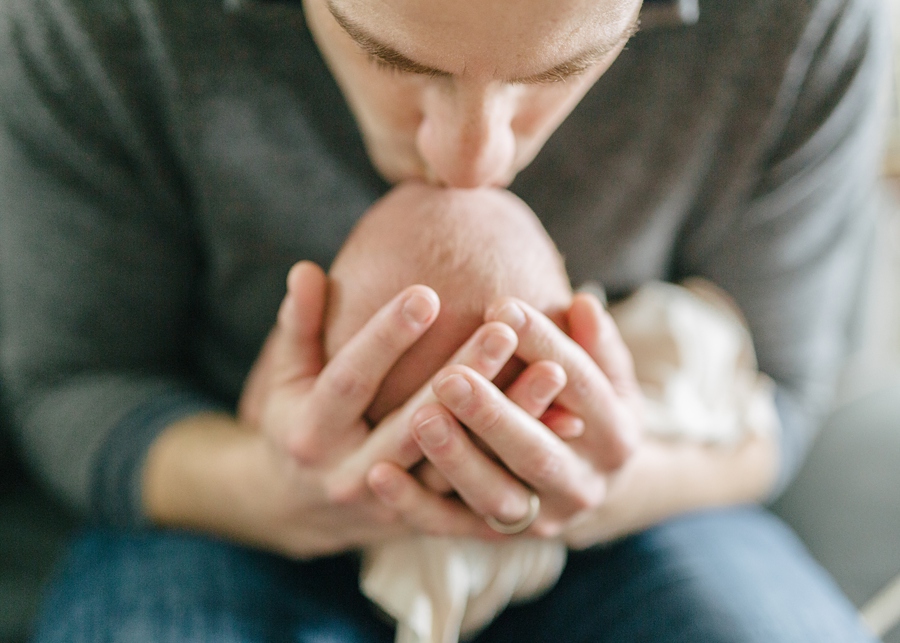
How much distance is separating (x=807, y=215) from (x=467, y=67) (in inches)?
23.6

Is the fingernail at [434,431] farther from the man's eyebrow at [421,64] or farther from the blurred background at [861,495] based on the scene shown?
the blurred background at [861,495]

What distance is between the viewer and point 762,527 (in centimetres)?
80

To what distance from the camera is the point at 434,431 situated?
1.66 feet

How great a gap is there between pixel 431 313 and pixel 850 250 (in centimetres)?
71

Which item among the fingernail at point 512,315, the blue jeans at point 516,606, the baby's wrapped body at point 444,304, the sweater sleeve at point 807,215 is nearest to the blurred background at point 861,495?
the sweater sleeve at point 807,215

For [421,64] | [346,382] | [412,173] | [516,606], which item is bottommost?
[516,606]

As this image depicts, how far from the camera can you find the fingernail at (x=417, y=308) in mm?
502

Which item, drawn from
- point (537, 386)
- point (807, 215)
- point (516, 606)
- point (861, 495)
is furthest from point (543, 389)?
point (861, 495)

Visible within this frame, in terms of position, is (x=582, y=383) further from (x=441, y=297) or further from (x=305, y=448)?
(x=305, y=448)

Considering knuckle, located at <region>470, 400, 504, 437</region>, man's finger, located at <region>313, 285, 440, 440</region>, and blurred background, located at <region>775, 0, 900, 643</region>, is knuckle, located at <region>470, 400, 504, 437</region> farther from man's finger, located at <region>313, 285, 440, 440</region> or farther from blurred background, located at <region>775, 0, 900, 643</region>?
blurred background, located at <region>775, 0, 900, 643</region>

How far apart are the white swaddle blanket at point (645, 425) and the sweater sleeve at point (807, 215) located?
43 mm

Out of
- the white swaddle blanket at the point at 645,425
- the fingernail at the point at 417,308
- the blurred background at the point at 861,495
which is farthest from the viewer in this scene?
the blurred background at the point at 861,495

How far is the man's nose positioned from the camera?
0.46 m

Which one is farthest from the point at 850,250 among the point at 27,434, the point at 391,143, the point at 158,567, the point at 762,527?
the point at 27,434
